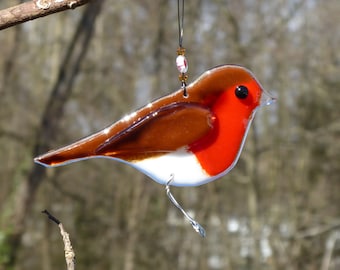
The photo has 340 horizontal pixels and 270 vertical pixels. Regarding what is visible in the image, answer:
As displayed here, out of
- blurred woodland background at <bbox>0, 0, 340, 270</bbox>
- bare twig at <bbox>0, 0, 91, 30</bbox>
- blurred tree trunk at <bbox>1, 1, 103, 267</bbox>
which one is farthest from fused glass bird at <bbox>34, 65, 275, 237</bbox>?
blurred woodland background at <bbox>0, 0, 340, 270</bbox>

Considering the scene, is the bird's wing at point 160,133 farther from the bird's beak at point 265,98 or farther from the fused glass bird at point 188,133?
the bird's beak at point 265,98

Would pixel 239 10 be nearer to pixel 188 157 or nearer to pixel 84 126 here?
pixel 84 126

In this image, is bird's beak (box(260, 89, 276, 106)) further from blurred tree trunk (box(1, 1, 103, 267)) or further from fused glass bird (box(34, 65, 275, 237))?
blurred tree trunk (box(1, 1, 103, 267))

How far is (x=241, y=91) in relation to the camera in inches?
50.0

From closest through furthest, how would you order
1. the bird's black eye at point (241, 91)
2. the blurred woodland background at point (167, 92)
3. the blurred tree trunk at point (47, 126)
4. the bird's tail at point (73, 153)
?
the bird's tail at point (73, 153) < the bird's black eye at point (241, 91) < the blurred tree trunk at point (47, 126) < the blurred woodland background at point (167, 92)

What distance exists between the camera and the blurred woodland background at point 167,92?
6375 mm

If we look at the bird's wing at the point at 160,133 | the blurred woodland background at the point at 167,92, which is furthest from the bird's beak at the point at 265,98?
the blurred woodland background at the point at 167,92

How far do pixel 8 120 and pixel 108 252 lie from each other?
2.19m

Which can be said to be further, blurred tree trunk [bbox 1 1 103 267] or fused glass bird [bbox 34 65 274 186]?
blurred tree trunk [bbox 1 1 103 267]

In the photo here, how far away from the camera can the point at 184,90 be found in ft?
4.05

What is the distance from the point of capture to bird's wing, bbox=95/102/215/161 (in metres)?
1.17

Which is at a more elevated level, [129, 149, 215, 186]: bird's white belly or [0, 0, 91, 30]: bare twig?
[0, 0, 91, 30]: bare twig

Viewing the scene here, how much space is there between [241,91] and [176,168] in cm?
22

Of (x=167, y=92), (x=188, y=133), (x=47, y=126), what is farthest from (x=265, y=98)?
(x=167, y=92)
